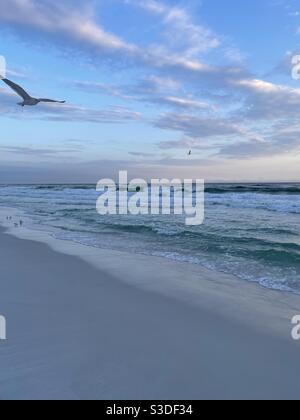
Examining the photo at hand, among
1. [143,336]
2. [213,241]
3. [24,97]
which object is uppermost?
[24,97]

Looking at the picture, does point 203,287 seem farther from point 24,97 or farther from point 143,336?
point 24,97

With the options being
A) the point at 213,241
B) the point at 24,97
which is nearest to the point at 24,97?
the point at 24,97

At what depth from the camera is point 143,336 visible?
398 cm

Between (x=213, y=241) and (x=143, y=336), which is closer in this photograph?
(x=143, y=336)

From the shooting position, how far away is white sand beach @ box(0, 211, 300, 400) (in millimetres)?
3021

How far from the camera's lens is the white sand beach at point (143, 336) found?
9.91 ft

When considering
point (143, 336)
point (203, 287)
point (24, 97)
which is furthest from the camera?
point (24, 97)

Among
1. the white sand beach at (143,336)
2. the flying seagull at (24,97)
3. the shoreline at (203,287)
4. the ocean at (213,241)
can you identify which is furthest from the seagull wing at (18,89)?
the ocean at (213,241)

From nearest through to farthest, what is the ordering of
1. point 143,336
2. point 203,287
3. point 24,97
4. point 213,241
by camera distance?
point 143,336 → point 203,287 → point 24,97 → point 213,241

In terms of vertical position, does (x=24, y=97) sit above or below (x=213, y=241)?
above

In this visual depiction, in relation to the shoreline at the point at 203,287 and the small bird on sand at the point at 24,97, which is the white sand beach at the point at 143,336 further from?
the small bird on sand at the point at 24,97

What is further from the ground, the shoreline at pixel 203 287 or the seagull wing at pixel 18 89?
the seagull wing at pixel 18 89
